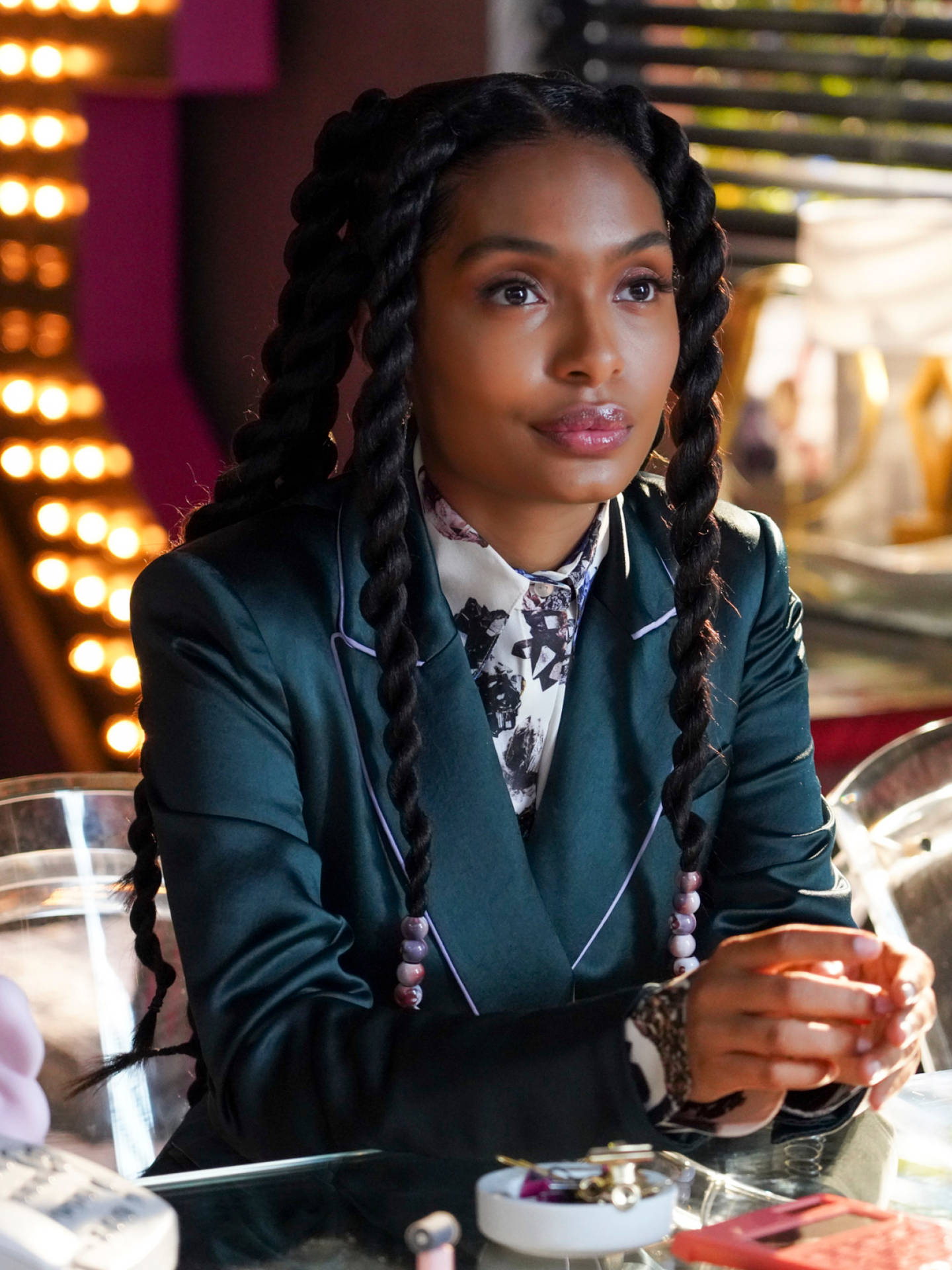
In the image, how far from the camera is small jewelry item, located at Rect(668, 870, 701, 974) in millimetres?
1418

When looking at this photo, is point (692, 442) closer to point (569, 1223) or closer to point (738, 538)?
point (738, 538)

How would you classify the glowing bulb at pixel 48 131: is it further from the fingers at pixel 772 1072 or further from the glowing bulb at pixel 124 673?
the fingers at pixel 772 1072

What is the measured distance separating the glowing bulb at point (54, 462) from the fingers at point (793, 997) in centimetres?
261

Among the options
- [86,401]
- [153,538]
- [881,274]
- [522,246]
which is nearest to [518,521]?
[522,246]

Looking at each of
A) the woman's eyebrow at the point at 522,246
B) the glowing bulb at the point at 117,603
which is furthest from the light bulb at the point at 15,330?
the woman's eyebrow at the point at 522,246

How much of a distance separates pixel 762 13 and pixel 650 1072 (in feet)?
8.71

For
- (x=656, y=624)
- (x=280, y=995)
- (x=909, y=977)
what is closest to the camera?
(x=909, y=977)

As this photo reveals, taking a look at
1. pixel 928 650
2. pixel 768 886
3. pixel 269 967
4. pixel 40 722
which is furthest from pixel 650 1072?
pixel 40 722

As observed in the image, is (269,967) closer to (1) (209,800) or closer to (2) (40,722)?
(1) (209,800)

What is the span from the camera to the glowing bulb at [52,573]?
3422 mm

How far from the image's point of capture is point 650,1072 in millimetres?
1106

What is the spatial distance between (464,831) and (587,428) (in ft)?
1.10

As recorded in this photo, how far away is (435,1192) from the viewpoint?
3.68 ft

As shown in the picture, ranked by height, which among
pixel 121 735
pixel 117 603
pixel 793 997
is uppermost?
pixel 793 997
